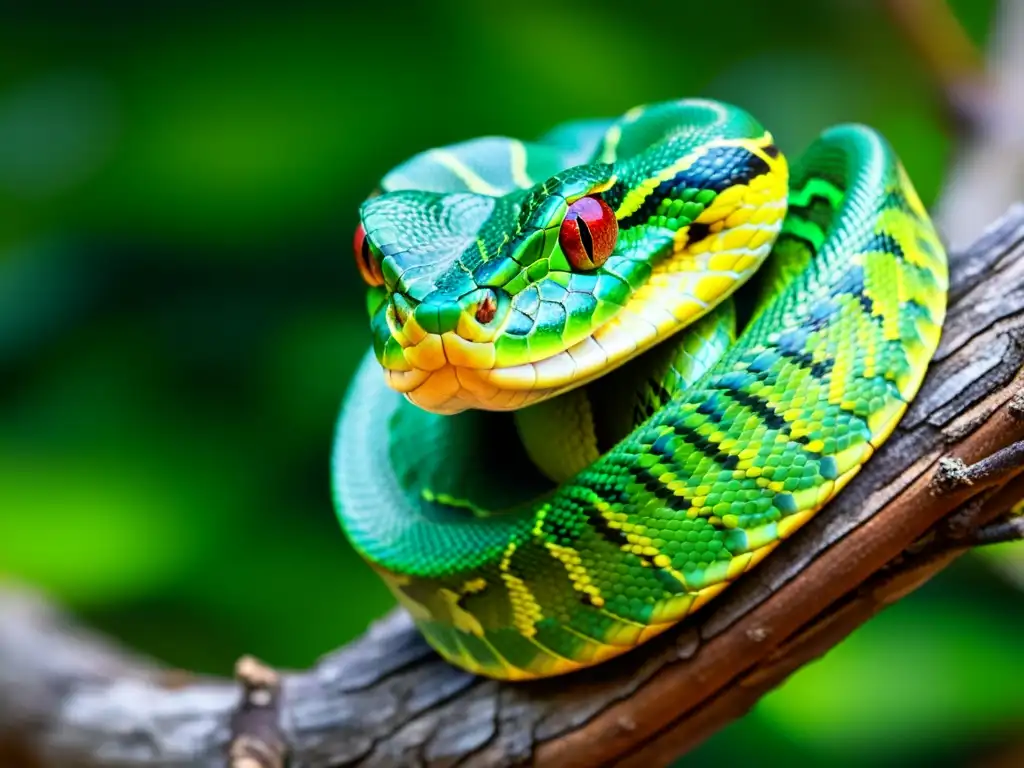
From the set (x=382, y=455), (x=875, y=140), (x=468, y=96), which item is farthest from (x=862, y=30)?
(x=382, y=455)

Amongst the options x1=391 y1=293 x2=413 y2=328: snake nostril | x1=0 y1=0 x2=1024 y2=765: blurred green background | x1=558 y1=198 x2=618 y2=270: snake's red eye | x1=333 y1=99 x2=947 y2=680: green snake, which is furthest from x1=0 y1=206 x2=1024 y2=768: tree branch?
x1=0 y1=0 x2=1024 y2=765: blurred green background

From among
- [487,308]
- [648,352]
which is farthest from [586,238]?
[648,352]

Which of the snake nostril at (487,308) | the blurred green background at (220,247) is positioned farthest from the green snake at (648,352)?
the blurred green background at (220,247)

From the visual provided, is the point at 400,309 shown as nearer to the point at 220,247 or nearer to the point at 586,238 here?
the point at 586,238

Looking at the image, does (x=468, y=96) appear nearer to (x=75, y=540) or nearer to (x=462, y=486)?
(x=75, y=540)

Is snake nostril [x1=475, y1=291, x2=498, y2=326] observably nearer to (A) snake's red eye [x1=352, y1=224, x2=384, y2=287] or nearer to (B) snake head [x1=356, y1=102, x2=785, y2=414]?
(B) snake head [x1=356, y1=102, x2=785, y2=414]

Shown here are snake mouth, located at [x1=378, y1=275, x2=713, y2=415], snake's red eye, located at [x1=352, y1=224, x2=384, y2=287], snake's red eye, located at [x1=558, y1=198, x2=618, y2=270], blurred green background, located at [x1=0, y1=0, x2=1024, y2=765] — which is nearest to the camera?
snake mouth, located at [x1=378, y1=275, x2=713, y2=415]

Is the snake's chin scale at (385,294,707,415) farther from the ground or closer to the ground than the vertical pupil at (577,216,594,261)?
closer to the ground
